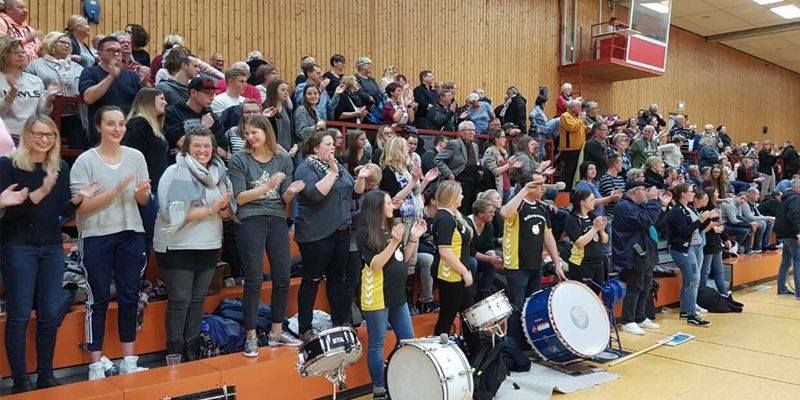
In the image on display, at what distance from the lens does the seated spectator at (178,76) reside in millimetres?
4758

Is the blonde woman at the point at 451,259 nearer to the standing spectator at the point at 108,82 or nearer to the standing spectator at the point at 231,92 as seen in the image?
the standing spectator at the point at 231,92

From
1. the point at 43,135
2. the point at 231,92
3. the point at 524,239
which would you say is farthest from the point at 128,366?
the point at 524,239

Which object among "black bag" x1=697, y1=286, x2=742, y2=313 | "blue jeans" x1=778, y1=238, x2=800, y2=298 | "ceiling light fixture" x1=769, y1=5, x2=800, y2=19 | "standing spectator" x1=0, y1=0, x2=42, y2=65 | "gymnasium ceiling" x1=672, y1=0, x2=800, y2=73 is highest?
"ceiling light fixture" x1=769, y1=5, x2=800, y2=19

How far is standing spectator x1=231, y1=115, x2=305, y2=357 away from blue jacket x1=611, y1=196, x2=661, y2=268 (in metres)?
4.10

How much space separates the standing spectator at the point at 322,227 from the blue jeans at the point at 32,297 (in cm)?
151

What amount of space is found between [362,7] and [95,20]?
15.4 ft

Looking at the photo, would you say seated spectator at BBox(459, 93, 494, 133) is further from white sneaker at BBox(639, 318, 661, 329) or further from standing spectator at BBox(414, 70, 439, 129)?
white sneaker at BBox(639, 318, 661, 329)

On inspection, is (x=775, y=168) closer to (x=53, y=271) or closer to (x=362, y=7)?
(x=362, y=7)

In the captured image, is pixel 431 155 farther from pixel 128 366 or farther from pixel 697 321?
pixel 128 366

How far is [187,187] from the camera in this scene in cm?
384

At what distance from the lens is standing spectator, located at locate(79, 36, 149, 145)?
176 inches

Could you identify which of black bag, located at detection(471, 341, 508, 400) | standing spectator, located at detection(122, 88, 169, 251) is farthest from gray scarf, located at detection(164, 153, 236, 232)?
black bag, located at detection(471, 341, 508, 400)

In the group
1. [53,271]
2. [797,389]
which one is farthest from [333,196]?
[797,389]

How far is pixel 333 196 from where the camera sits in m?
4.41
